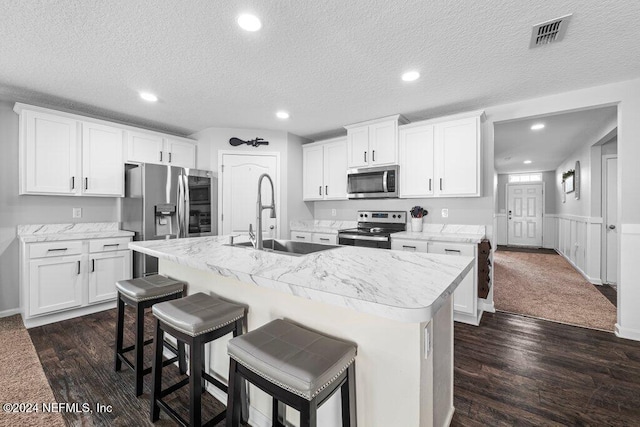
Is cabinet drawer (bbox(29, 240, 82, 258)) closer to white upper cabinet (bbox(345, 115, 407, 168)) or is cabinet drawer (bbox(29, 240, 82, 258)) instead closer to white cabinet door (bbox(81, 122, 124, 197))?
white cabinet door (bbox(81, 122, 124, 197))

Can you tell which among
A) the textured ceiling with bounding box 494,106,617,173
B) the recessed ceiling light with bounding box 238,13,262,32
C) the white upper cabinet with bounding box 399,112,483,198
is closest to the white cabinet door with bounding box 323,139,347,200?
the white upper cabinet with bounding box 399,112,483,198

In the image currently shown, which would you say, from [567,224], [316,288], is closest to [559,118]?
[567,224]

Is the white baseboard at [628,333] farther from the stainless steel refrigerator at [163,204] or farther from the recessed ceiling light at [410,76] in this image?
the stainless steel refrigerator at [163,204]

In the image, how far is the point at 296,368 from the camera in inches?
37.4

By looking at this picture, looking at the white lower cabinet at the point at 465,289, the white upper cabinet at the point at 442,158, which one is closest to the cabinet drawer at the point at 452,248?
the white lower cabinet at the point at 465,289

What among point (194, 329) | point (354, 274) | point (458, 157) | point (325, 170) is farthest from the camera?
point (325, 170)

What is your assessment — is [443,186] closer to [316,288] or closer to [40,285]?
[316,288]

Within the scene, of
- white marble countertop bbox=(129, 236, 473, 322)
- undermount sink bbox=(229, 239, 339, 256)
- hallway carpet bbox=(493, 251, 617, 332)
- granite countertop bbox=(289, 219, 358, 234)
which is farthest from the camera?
granite countertop bbox=(289, 219, 358, 234)

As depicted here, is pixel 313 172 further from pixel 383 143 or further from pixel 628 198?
pixel 628 198

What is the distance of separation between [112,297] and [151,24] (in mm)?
2981

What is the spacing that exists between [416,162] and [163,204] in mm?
3229

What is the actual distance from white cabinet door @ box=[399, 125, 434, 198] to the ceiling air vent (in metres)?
1.42

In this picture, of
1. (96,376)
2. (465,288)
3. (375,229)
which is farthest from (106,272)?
(465,288)

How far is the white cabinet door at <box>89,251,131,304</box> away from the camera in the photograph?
124 inches
